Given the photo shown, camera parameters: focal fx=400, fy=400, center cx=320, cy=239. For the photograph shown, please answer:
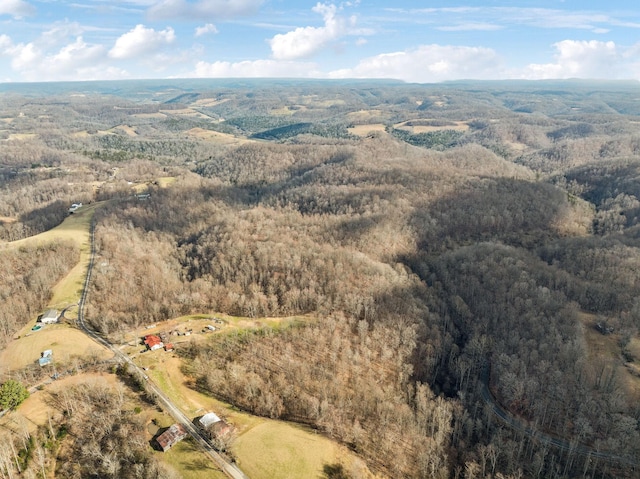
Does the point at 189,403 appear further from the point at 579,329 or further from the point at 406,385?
the point at 579,329

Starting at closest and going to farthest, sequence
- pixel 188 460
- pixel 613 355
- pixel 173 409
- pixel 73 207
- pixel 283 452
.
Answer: pixel 188 460
pixel 283 452
pixel 173 409
pixel 613 355
pixel 73 207

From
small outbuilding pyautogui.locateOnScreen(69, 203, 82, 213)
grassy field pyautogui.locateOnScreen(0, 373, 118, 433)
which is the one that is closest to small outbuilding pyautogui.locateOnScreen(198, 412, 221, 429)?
grassy field pyautogui.locateOnScreen(0, 373, 118, 433)

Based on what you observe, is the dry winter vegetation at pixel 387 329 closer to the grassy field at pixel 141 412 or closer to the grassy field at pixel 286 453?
the grassy field at pixel 286 453

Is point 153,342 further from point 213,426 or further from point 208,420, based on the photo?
point 213,426

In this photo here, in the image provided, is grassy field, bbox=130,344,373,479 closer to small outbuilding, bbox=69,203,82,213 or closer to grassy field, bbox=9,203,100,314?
grassy field, bbox=9,203,100,314

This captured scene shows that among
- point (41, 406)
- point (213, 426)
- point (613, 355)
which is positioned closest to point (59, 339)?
point (41, 406)

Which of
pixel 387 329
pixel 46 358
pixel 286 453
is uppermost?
pixel 46 358

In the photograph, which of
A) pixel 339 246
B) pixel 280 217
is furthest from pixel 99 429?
pixel 280 217
